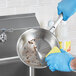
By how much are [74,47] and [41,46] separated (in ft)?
1.41

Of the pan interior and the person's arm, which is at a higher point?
the pan interior

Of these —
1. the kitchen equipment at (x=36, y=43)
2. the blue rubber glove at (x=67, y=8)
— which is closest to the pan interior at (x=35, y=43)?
the kitchen equipment at (x=36, y=43)

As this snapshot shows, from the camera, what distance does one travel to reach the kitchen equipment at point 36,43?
0.93 m

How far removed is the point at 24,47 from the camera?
3.13 feet

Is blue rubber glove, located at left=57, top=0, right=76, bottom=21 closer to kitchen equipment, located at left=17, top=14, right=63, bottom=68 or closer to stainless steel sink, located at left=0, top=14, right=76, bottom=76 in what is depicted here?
kitchen equipment, located at left=17, top=14, right=63, bottom=68

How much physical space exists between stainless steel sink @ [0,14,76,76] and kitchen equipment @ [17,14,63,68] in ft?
0.62

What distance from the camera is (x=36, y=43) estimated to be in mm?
961

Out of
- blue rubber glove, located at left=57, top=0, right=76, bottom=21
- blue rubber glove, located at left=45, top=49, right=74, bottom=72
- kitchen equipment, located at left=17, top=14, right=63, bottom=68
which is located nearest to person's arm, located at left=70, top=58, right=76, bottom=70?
blue rubber glove, located at left=45, top=49, right=74, bottom=72

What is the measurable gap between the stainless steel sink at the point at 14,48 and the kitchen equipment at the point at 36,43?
188 millimetres

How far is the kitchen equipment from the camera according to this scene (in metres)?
0.93

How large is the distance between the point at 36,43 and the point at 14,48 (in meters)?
0.27

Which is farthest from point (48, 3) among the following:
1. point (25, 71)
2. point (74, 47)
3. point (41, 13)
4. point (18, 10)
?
point (25, 71)

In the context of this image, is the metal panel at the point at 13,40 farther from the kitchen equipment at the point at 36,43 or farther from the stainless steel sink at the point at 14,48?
the kitchen equipment at the point at 36,43

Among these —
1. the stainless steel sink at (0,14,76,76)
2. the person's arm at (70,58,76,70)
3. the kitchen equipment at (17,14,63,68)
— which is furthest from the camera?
the stainless steel sink at (0,14,76,76)
